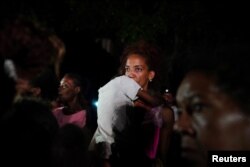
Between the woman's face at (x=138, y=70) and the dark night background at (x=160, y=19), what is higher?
the dark night background at (x=160, y=19)

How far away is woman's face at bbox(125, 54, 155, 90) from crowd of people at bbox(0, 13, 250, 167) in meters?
0.19

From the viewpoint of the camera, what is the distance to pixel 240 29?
412 inches

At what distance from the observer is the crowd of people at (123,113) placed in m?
2.11

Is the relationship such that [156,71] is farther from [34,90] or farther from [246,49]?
[246,49]

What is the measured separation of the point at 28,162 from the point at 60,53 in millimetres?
693

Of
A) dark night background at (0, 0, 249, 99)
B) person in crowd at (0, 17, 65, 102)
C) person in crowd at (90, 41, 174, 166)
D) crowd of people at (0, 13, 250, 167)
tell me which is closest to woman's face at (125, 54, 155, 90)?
person in crowd at (90, 41, 174, 166)

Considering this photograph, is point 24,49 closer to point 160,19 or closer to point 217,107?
point 217,107

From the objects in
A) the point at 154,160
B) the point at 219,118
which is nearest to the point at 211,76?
the point at 219,118

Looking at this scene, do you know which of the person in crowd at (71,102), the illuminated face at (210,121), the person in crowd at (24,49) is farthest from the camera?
the person in crowd at (71,102)

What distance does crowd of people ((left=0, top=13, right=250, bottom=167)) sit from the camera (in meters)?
2.11

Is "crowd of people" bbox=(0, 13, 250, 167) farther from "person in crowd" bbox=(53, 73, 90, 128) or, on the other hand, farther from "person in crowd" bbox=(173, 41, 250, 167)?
"person in crowd" bbox=(53, 73, 90, 128)

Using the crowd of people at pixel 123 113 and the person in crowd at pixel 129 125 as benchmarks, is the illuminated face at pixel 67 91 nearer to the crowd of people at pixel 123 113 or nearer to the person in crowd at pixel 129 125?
the crowd of people at pixel 123 113

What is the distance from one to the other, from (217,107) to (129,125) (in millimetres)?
1819

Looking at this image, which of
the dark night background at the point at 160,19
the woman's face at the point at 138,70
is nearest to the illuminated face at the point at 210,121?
the woman's face at the point at 138,70
